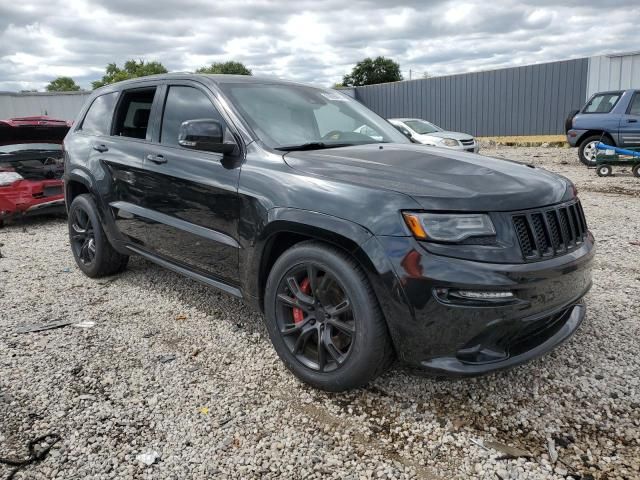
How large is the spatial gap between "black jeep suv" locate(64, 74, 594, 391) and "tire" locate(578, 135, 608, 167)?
10.3 metres

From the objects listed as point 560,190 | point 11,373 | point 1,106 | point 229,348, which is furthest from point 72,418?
point 1,106

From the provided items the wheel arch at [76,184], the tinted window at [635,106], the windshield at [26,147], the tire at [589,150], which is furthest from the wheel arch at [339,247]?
the tinted window at [635,106]

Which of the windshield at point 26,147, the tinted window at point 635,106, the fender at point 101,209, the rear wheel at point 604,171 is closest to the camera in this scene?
the fender at point 101,209

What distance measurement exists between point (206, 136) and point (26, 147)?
615 cm

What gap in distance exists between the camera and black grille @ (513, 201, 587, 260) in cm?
234

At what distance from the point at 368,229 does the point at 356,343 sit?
561mm

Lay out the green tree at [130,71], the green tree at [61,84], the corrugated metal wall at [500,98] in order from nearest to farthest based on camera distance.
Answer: the corrugated metal wall at [500,98] < the green tree at [130,71] < the green tree at [61,84]

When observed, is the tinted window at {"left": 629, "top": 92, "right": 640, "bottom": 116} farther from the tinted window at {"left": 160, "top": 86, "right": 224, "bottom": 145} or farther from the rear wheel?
the tinted window at {"left": 160, "top": 86, "right": 224, "bottom": 145}

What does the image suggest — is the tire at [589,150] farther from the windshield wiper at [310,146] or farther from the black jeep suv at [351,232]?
the windshield wiper at [310,146]

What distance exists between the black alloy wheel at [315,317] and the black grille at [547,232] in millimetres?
870

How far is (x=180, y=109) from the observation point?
3.62m

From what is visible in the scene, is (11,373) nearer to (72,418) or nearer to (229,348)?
(72,418)

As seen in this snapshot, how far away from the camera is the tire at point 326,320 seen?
240cm

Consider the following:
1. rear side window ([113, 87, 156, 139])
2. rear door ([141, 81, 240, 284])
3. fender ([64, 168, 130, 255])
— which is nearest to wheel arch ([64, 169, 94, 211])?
fender ([64, 168, 130, 255])
